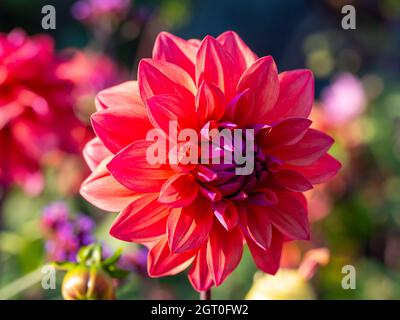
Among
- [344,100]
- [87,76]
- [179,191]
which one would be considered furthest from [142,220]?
[344,100]

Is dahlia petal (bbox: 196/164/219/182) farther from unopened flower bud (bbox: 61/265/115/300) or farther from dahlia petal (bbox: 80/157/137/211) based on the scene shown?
unopened flower bud (bbox: 61/265/115/300)

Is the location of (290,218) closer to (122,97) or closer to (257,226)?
(257,226)

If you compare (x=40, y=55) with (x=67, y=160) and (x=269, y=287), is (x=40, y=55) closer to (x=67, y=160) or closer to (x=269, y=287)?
(x=67, y=160)

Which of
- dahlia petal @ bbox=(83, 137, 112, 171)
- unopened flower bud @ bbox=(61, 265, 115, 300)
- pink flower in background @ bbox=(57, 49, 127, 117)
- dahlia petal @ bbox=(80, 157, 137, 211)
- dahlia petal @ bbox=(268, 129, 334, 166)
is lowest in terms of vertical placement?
unopened flower bud @ bbox=(61, 265, 115, 300)

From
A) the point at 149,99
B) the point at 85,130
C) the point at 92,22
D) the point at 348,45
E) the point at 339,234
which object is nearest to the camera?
the point at 149,99

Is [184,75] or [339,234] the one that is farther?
[339,234]

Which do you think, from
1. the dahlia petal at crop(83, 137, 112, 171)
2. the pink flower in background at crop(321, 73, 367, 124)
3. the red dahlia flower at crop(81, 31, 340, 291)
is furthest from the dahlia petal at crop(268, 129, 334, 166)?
the pink flower in background at crop(321, 73, 367, 124)

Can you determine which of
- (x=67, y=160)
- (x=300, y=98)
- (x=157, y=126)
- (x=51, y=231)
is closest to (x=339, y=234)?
(x=67, y=160)
